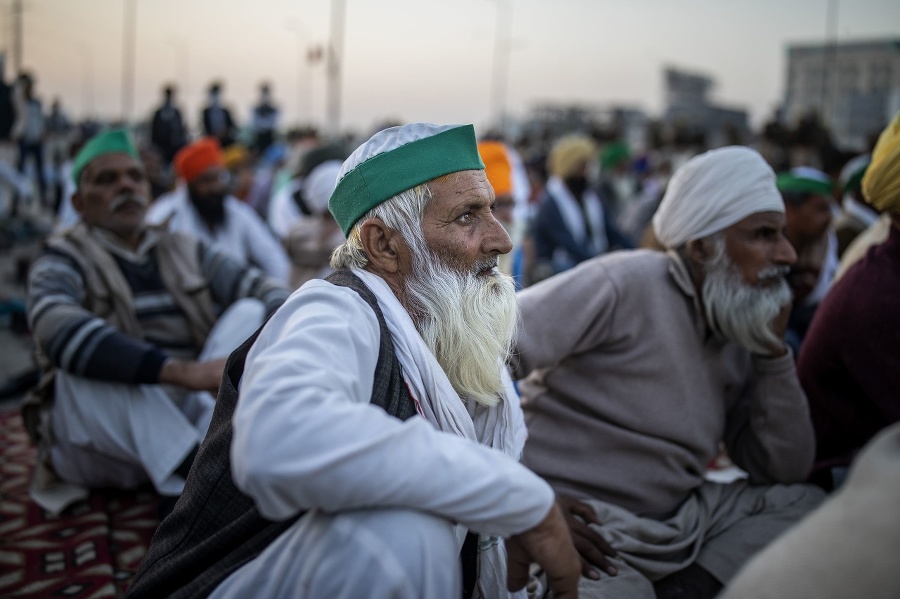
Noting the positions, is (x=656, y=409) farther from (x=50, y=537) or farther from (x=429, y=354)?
(x=50, y=537)

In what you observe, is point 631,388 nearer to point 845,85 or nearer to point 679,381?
point 679,381

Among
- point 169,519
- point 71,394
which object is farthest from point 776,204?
point 71,394

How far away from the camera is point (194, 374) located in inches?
121

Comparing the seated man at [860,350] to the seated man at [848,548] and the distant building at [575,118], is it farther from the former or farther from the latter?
the distant building at [575,118]

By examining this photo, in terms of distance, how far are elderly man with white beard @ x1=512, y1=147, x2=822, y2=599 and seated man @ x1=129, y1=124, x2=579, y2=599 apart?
1.99 feet

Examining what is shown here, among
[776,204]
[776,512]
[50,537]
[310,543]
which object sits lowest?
[50,537]

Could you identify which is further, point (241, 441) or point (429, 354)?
point (429, 354)

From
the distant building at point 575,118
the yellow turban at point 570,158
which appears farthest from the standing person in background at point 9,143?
the distant building at point 575,118

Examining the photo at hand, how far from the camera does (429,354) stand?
1.82 m

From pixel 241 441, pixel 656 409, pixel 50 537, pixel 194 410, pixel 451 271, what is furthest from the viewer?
pixel 194 410

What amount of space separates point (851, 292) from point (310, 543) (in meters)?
2.35

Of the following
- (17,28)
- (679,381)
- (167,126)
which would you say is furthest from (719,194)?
(17,28)

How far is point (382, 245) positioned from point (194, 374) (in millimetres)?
1465

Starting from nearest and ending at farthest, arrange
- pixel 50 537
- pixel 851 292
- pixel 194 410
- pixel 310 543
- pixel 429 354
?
1. pixel 310 543
2. pixel 429 354
3. pixel 851 292
4. pixel 50 537
5. pixel 194 410
